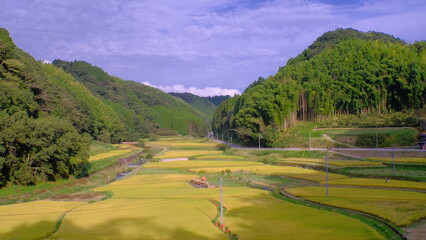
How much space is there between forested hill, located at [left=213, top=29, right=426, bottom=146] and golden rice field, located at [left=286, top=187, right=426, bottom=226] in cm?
3643

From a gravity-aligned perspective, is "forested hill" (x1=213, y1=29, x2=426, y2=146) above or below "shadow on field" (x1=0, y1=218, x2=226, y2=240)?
above

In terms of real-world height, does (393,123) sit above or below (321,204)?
above

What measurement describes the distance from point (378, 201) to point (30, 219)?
16739 millimetres

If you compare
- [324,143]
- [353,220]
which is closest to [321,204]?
[353,220]

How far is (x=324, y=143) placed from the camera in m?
51.0

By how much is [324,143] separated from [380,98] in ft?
49.8

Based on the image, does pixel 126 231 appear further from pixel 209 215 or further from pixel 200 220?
pixel 209 215

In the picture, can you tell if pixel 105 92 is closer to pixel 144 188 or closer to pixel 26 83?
pixel 26 83

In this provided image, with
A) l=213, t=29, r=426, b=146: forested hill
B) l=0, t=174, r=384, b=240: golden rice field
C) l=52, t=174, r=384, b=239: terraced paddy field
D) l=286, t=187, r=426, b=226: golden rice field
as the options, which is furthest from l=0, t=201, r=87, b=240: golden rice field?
l=213, t=29, r=426, b=146: forested hill

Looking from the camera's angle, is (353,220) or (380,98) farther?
(380,98)

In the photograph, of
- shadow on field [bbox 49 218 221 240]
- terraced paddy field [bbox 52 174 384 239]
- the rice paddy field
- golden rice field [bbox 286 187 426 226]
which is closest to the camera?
shadow on field [bbox 49 218 221 240]

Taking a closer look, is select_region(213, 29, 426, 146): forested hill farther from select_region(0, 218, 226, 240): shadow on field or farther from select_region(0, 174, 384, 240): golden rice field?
select_region(0, 218, 226, 240): shadow on field

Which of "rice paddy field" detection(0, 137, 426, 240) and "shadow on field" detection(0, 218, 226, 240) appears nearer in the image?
"shadow on field" detection(0, 218, 226, 240)

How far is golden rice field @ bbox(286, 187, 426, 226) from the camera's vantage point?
15961mm
